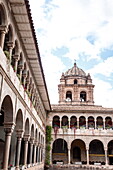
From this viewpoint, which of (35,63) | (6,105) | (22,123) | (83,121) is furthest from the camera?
(83,121)

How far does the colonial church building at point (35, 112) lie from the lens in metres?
10.5

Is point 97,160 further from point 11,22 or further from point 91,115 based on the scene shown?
point 11,22

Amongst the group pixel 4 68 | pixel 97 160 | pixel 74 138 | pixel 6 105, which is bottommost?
pixel 97 160

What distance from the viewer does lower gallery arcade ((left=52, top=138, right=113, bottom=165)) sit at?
32.4 metres

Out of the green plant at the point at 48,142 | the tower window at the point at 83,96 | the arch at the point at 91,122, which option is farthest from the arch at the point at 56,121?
the tower window at the point at 83,96

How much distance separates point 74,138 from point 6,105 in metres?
22.3

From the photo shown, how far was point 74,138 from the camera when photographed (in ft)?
103

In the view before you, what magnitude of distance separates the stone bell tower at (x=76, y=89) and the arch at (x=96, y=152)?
749 cm

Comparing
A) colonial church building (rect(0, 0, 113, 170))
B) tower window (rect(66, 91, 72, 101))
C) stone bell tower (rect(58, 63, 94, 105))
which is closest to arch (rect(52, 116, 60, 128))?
colonial church building (rect(0, 0, 113, 170))

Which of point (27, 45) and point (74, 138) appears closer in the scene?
point (27, 45)

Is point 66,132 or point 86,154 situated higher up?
point 66,132

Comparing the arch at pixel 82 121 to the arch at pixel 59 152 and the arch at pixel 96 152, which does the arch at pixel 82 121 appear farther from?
the arch at pixel 59 152

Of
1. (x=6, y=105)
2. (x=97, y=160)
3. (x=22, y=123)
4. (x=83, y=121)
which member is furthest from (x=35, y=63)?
(x=97, y=160)

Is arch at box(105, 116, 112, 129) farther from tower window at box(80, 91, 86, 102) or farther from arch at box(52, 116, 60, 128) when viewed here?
arch at box(52, 116, 60, 128)
